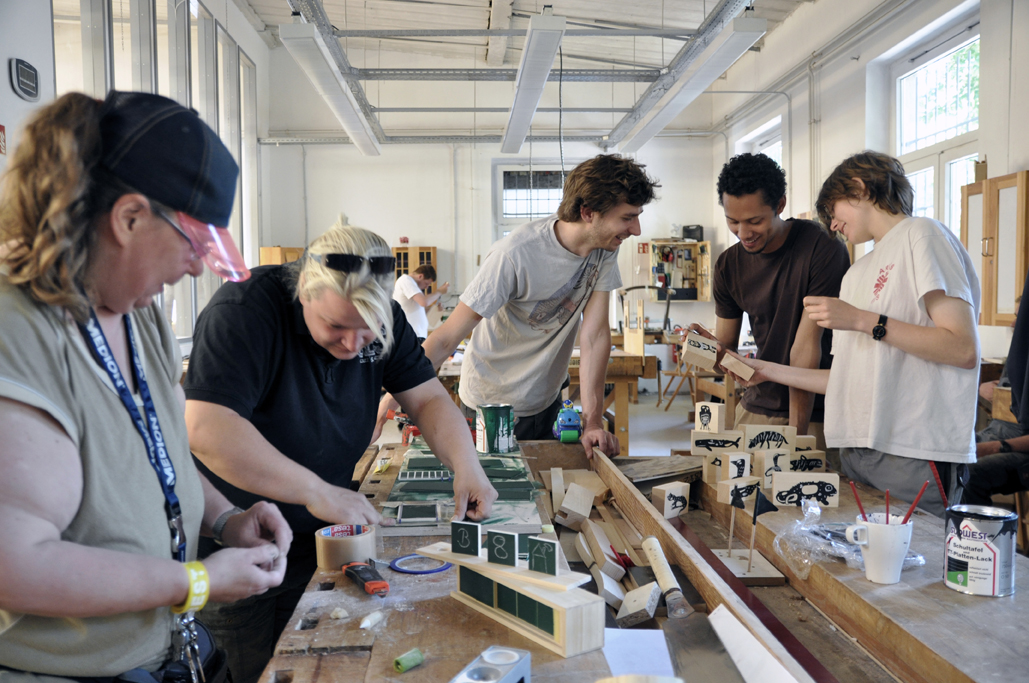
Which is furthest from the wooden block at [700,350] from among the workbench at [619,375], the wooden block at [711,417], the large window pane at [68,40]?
the large window pane at [68,40]

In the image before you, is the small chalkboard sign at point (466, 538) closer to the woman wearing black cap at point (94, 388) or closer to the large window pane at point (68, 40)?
the woman wearing black cap at point (94, 388)

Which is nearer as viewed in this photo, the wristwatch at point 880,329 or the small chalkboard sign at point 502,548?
the small chalkboard sign at point 502,548

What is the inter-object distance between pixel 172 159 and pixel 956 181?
577 centimetres

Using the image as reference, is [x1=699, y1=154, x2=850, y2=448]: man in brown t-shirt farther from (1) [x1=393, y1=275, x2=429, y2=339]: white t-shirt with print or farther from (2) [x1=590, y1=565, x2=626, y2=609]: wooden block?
(1) [x1=393, y1=275, x2=429, y2=339]: white t-shirt with print

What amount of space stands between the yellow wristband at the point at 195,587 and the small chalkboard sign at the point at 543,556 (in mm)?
416

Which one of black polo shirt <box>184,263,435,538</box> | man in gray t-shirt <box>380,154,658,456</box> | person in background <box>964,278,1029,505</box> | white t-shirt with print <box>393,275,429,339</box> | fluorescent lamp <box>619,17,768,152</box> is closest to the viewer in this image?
black polo shirt <box>184,263,435,538</box>

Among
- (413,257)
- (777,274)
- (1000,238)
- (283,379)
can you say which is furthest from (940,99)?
(413,257)

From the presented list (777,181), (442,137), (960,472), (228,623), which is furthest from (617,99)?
(228,623)

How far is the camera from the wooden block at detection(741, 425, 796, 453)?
1856 mm

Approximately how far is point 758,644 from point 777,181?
174cm

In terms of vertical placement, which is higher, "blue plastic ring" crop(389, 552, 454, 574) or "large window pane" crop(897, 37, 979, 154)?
"large window pane" crop(897, 37, 979, 154)

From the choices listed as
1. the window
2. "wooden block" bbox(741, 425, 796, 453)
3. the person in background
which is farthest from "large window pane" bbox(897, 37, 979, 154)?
"wooden block" bbox(741, 425, 796, 453)

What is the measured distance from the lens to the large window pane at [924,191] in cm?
552

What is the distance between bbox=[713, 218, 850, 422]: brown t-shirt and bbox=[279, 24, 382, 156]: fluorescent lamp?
2.86m
